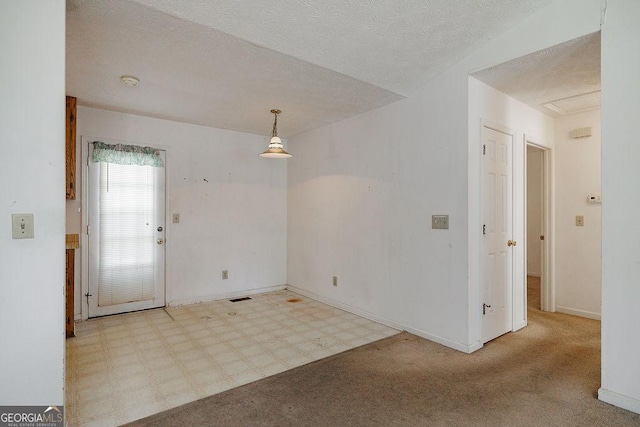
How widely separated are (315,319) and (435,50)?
303 centimetres

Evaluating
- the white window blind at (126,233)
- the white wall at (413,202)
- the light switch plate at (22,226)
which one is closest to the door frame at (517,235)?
the white wall at (413,202)

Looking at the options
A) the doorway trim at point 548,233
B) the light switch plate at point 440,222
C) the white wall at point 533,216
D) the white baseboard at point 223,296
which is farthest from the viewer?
the white wall at point 533,216

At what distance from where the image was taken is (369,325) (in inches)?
143

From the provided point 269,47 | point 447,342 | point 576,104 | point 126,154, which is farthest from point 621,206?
point 126,154

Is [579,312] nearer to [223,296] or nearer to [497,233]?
[497,233]

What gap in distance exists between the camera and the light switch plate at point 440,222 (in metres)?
3.06

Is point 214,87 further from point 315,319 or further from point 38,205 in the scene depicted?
point 315,319

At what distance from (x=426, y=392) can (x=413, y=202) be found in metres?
1.77

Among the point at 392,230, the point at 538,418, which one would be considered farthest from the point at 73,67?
the point at 538,418

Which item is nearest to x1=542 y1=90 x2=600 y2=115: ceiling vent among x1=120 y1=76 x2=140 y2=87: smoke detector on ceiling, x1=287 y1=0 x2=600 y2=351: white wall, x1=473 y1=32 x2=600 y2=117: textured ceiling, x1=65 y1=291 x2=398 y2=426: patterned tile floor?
x1=473 y1=32 x2=600 y2=117: textured ceiling

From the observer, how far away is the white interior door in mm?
3854

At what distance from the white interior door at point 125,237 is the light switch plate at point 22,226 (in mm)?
2511

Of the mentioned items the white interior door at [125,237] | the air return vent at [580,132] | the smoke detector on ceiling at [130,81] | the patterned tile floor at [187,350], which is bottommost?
the patterned tile floor at [187,350]

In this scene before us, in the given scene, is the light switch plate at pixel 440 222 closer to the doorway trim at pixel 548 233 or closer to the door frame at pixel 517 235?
the door frame at pixel 517 235
